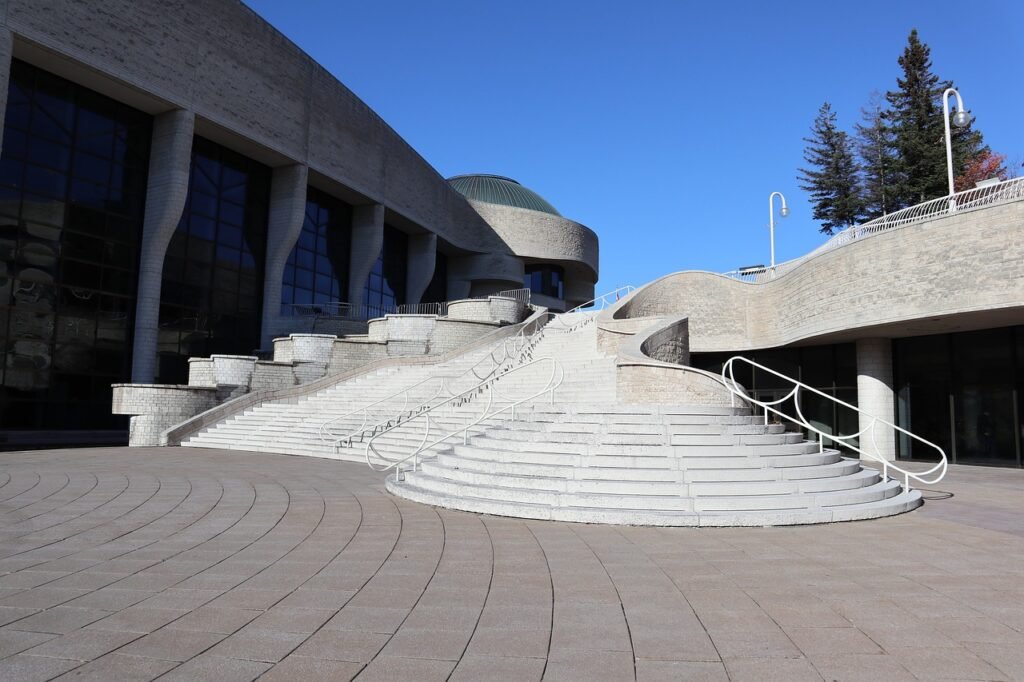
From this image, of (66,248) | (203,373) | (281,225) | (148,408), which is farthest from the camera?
(281,225)

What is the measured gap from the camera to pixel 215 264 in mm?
27578

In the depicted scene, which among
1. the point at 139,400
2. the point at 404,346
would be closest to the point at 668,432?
the point at 139,400

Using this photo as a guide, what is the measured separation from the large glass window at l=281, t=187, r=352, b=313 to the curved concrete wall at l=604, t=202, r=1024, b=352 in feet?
58.7

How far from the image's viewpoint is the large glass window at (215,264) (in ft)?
84.1

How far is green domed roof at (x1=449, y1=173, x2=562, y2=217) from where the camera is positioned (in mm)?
54819

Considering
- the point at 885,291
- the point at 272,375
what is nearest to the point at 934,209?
the point at 885,291

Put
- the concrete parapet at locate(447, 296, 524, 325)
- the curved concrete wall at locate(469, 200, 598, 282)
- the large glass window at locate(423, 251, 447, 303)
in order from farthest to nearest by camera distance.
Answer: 1. the curved concrete wall at locate(469, 200, 598, 282)
2. the large glass window at locate(423, 251, 447, 303)
3. the concrete parapet at locate(447, 296, 524, 325)

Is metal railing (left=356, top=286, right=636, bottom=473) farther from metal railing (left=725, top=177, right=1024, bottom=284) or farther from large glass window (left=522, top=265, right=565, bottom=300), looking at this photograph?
large glass window (left=522, top=265, right=565, bottom=300)

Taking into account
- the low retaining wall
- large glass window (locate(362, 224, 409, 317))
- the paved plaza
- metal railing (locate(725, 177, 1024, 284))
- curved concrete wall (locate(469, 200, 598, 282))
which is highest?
curved concrete wall (locate(469, 200, 598, 282))

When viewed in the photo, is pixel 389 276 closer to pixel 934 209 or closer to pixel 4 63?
pixel 4 63

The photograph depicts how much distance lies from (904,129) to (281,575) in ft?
151

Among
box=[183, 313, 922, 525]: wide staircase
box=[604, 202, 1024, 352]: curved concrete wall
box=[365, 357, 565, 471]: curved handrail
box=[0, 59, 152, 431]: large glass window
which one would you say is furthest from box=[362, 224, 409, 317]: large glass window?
box=[183, 313, 922, 525]: wide staircase

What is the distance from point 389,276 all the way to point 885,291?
95.3 ft

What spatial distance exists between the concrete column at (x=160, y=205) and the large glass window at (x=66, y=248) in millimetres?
805
